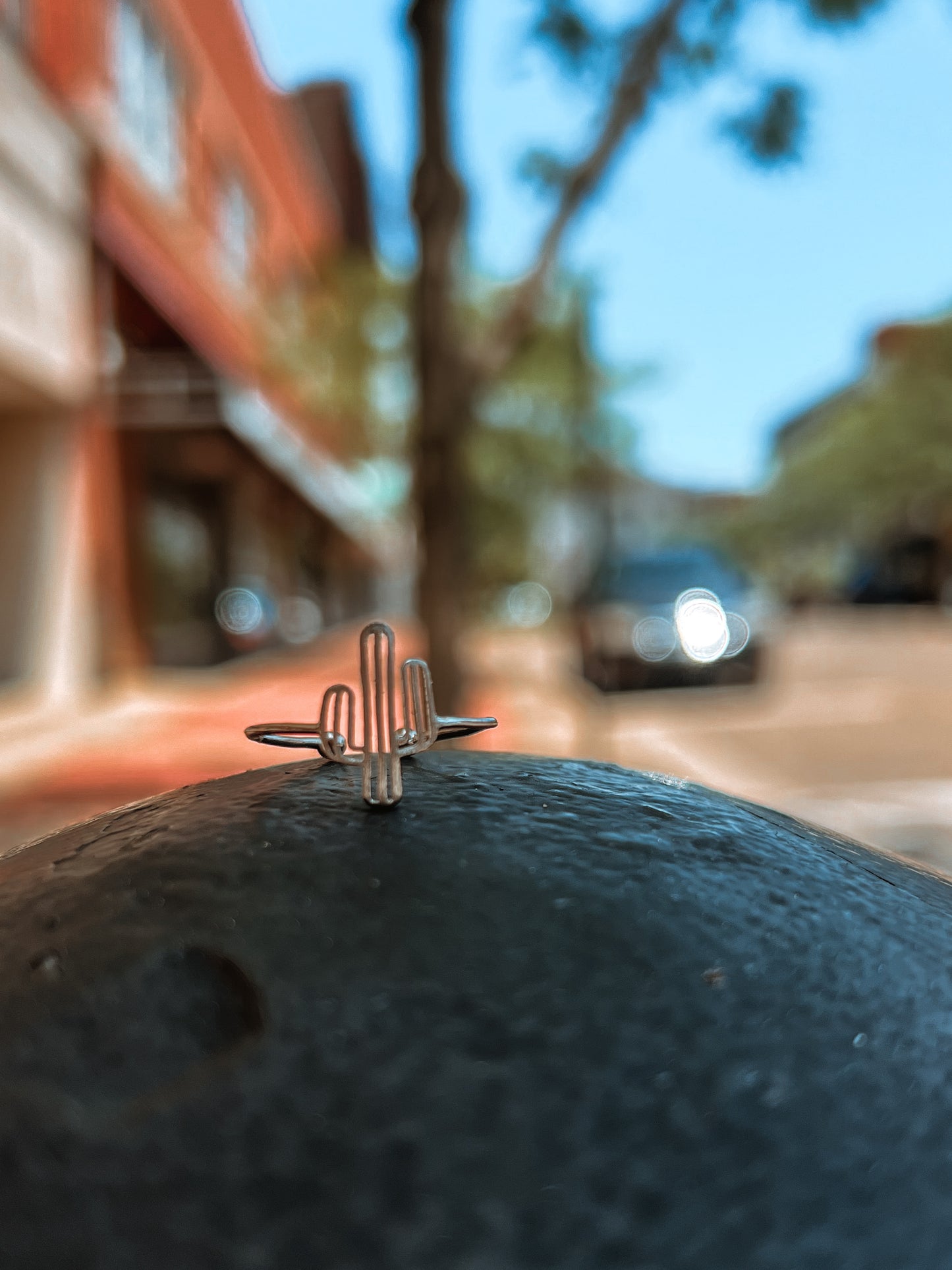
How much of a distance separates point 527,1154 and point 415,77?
5857 mm

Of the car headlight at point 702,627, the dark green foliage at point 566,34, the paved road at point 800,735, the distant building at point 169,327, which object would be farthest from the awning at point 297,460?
the dark green foliage at point 566,34

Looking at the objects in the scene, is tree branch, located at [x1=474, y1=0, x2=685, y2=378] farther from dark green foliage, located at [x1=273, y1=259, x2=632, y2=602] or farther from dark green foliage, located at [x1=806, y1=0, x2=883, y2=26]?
dark green foliage, located at [x1=273, y1=259, x2=632, y2=602]

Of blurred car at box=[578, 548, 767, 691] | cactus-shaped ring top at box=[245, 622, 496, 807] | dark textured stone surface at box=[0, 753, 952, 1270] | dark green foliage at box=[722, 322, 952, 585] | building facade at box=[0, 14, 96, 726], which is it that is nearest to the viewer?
dark textured stone surface at box=[0, 753, 952, 1270]

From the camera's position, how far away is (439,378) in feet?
18.5

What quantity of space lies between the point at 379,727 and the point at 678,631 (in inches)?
402

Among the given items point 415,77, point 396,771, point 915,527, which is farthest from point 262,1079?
point 915,527

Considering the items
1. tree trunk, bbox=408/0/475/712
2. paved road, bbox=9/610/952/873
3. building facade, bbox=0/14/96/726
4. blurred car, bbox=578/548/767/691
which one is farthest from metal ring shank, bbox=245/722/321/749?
blurred car, bbox=578/548/767/691

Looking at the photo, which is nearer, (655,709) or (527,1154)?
(527,1154)

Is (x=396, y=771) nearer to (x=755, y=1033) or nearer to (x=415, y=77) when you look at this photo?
(x=755, y=1033)

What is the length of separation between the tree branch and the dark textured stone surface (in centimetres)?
450

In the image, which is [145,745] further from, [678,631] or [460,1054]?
[460,1054]

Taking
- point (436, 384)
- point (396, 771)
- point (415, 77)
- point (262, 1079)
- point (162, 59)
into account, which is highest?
point (162, 59)

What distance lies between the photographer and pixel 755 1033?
26.5 inches

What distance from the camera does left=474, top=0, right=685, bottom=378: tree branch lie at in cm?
431
